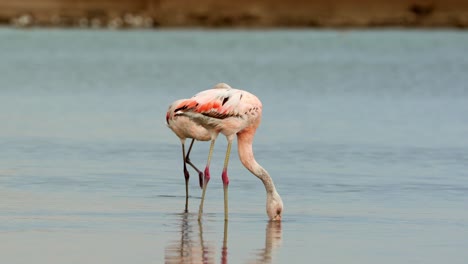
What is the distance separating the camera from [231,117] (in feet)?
36.9

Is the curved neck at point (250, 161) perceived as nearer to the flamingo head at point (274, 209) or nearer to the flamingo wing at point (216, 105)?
the flamingo head at point (274, 209)

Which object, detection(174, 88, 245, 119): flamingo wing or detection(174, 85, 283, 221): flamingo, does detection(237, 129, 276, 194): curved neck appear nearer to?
detection(174, 85, 283, 221): flamingo

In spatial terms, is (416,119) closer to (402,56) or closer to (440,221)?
(440,221)

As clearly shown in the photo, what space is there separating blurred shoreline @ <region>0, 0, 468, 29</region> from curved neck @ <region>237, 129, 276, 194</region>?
73.0 meters

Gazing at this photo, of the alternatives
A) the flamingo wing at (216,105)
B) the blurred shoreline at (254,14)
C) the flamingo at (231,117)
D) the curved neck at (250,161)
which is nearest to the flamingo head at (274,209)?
the flamingo at (231,117)

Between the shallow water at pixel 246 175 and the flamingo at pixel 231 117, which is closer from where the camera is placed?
the shallow water at pixel 246 175

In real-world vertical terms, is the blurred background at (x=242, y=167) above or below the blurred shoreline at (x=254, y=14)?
below

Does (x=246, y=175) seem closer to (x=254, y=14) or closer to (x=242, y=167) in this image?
(x=242, y=167)

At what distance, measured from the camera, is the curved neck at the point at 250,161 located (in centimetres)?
1119

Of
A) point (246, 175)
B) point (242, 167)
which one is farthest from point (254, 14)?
point (246, 175)

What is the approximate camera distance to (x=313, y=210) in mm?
11695

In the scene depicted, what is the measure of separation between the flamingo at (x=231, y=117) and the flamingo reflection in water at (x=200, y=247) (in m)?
0.37

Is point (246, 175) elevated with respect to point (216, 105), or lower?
lower

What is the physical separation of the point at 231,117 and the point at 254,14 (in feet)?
250
